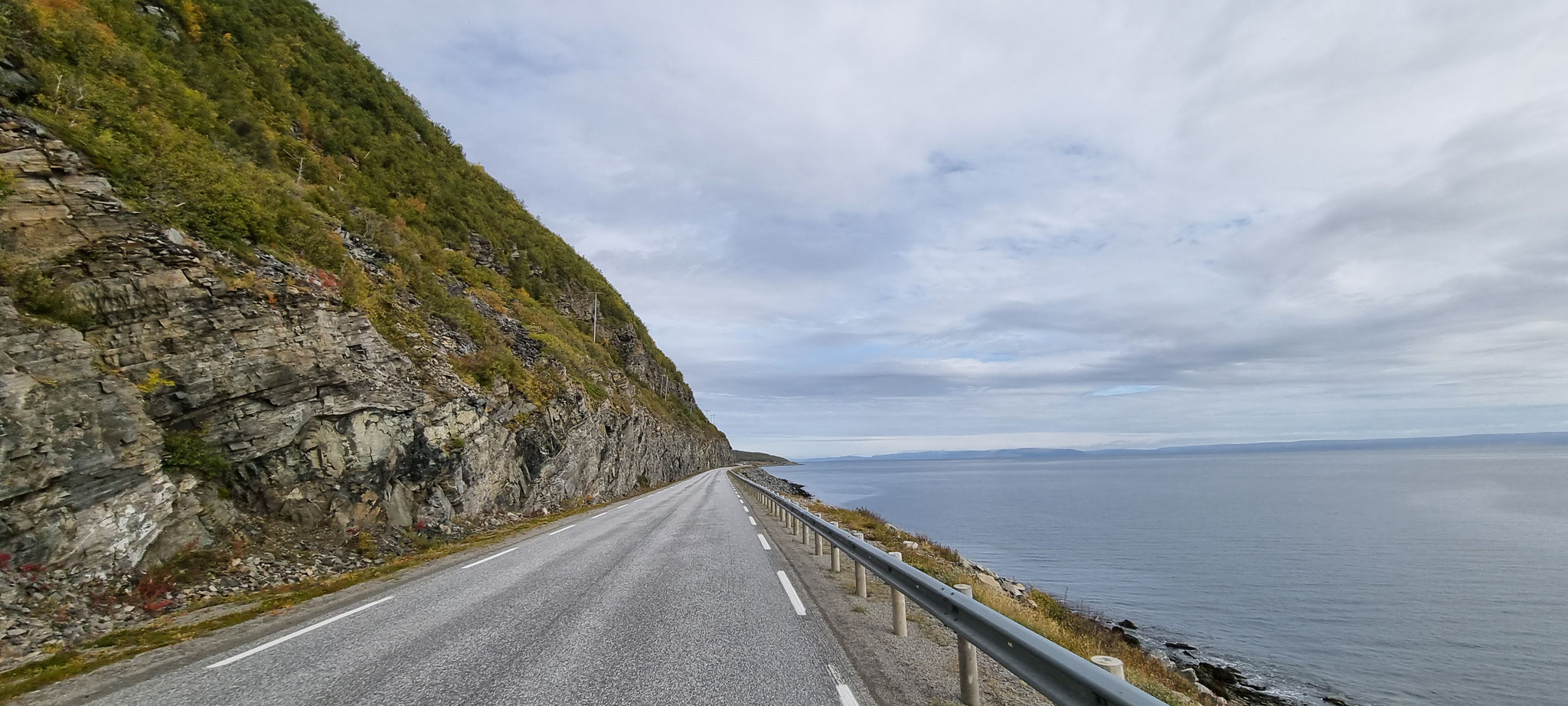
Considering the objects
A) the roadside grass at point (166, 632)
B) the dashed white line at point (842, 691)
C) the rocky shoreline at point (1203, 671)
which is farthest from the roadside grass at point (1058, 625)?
the roadside grass at point (166, 632)

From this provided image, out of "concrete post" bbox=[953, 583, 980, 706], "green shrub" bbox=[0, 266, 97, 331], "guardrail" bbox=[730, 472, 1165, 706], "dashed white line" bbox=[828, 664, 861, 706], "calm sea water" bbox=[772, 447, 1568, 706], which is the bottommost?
"calm sea water" bbox=[772, 447, 1568, 706]

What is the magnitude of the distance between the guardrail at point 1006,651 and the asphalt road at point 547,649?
866 mm

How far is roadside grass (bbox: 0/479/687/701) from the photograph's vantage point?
602 cm

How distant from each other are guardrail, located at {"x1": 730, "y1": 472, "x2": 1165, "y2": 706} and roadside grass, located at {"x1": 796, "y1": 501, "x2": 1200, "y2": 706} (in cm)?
74

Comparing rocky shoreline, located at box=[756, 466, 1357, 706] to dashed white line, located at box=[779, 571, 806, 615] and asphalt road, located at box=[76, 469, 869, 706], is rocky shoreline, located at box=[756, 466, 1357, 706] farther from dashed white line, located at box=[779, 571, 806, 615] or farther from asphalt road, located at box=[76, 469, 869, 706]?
asphalt road, located at box=[76, 469, 869, 706]

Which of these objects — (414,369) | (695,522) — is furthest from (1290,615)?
(414,369)

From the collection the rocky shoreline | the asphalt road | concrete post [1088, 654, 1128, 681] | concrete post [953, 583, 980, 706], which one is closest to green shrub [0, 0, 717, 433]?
the asphalt road

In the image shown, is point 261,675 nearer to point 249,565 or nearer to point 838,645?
point 838,645

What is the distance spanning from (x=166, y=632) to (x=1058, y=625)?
1214cm

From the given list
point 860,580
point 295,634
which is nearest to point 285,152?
Answer: point 295,634

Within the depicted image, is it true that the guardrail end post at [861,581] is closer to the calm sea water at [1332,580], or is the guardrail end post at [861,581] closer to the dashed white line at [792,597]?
the dashed white line at [792,597]

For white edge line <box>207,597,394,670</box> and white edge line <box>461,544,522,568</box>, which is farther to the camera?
white edge line <box>461,544,522,568</box>

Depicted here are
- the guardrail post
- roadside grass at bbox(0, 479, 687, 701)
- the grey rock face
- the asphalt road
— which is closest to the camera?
the asphalt road

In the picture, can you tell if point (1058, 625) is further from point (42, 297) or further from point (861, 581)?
point (42, 297)
